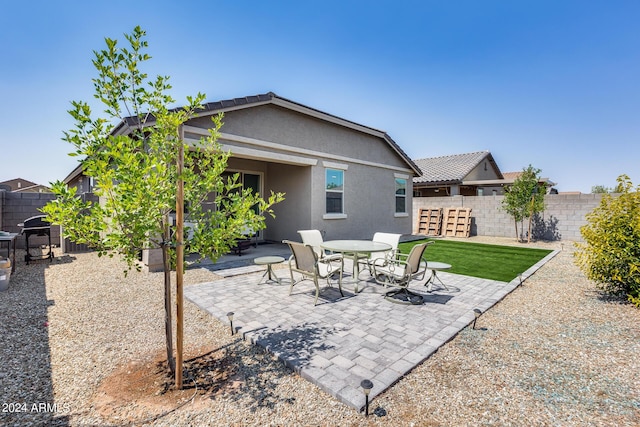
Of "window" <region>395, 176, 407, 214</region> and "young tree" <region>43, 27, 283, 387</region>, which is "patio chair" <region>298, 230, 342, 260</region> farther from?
"window" <region>395, 176, 407, 214</region>

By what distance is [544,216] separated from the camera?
13953 mm

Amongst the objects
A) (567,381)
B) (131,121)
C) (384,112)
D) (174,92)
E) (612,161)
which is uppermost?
(384,112)

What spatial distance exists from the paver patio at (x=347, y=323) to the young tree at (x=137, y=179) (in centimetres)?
139

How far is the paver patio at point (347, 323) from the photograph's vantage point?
2.98 metres

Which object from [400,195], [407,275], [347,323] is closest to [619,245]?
[407,275]

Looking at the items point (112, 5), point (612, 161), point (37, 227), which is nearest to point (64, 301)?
point (37, 227)

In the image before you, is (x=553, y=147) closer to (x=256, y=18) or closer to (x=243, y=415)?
(x=256, y=18)

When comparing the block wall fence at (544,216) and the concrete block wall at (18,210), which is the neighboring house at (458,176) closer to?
the block wall fence at (544,216)

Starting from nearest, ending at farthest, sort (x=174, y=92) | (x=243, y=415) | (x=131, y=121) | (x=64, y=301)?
(x=243, y=415), (x=174, y=92), (x=64, y=301), (x=131, y=121)

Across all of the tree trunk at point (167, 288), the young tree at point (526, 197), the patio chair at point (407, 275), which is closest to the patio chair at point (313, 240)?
Answer: the patio chair at point (407, 275)

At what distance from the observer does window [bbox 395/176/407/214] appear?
1449 centimetres

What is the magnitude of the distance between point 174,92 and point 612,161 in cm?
2886

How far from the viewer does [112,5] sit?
5488 millimetres

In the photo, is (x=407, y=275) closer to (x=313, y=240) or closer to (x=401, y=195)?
(x=313, y=240)
